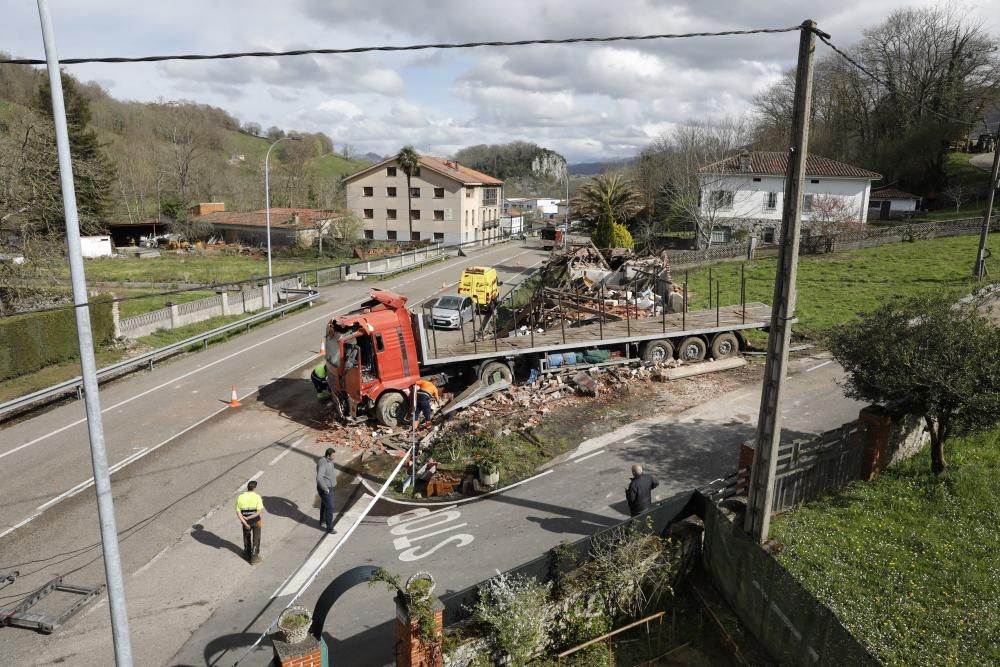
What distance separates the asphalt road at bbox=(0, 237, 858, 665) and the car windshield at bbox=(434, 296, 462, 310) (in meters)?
10.2

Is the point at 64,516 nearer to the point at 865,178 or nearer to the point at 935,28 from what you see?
the point at 865,178

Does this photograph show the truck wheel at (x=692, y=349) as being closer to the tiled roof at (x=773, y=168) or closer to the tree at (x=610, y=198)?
the tiled roof at (x=773, y=168)

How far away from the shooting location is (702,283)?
113 feet

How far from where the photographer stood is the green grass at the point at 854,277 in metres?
25.5

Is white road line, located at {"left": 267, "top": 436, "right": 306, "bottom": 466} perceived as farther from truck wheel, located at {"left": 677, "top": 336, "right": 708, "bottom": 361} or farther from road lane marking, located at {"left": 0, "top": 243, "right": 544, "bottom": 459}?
truck wheel, located at {"left": 677, "top": 336, "right": 708, "bottom": 361}

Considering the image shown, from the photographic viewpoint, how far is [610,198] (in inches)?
2072

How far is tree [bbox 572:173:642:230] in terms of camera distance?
5278 cm

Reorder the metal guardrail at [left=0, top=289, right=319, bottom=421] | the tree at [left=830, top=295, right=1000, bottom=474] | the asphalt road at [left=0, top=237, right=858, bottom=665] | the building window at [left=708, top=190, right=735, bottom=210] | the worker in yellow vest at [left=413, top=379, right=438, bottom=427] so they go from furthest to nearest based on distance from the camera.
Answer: the building window at [left=708, top=190, right=735, bottom=210] → the metal guardrail at [left=0, top=289, right=319, bottom=421] → the worker in yellow vest at [left=413, top=379, right=438, bottom=427] → the tree at [left=830, top=295, right=1000, bottom=474] → the asphalt road at [left=0, top=237, right=858, bottom=665]

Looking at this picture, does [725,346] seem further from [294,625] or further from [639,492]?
[294,625]

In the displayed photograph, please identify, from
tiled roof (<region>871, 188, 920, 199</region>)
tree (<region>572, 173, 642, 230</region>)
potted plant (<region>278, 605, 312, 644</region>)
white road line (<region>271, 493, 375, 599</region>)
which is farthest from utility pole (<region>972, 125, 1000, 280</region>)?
potted plant (<region>278, 605, 312, 644</region>)

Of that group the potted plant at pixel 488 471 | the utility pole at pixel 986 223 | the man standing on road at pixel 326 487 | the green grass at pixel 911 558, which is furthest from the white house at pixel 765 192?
the man standing on road at pixel 326 487

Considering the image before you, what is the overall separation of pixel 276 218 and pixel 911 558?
61818mm

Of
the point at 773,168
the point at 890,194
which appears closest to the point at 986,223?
the point at 773,168

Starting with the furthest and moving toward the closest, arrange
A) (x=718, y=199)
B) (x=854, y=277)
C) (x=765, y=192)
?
(x=765, y=192), (x=718, y=199), (x=854, y=277)
